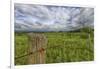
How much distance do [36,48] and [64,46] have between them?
0.38 metres

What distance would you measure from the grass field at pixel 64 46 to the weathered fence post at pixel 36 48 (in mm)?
51

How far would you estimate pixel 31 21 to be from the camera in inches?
94.3

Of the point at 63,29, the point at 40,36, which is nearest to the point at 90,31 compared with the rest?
the point at 63,29

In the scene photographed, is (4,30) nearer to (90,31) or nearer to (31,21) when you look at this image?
(31,21)

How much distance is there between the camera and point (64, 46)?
2523 millimetres

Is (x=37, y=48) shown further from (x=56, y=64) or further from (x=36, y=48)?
(x=56, y=64)

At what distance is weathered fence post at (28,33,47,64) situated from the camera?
94.6 inches

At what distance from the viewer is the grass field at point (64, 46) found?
7.77ft

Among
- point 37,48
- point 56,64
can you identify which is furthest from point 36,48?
point 56,64

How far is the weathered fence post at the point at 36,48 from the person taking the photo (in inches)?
94.6

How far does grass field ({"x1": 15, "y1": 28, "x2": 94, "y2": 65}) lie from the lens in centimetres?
237

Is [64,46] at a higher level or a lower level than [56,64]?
higher

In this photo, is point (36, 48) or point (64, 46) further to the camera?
point (64, 46)

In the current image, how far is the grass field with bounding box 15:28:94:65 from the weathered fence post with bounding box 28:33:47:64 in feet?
0.17
